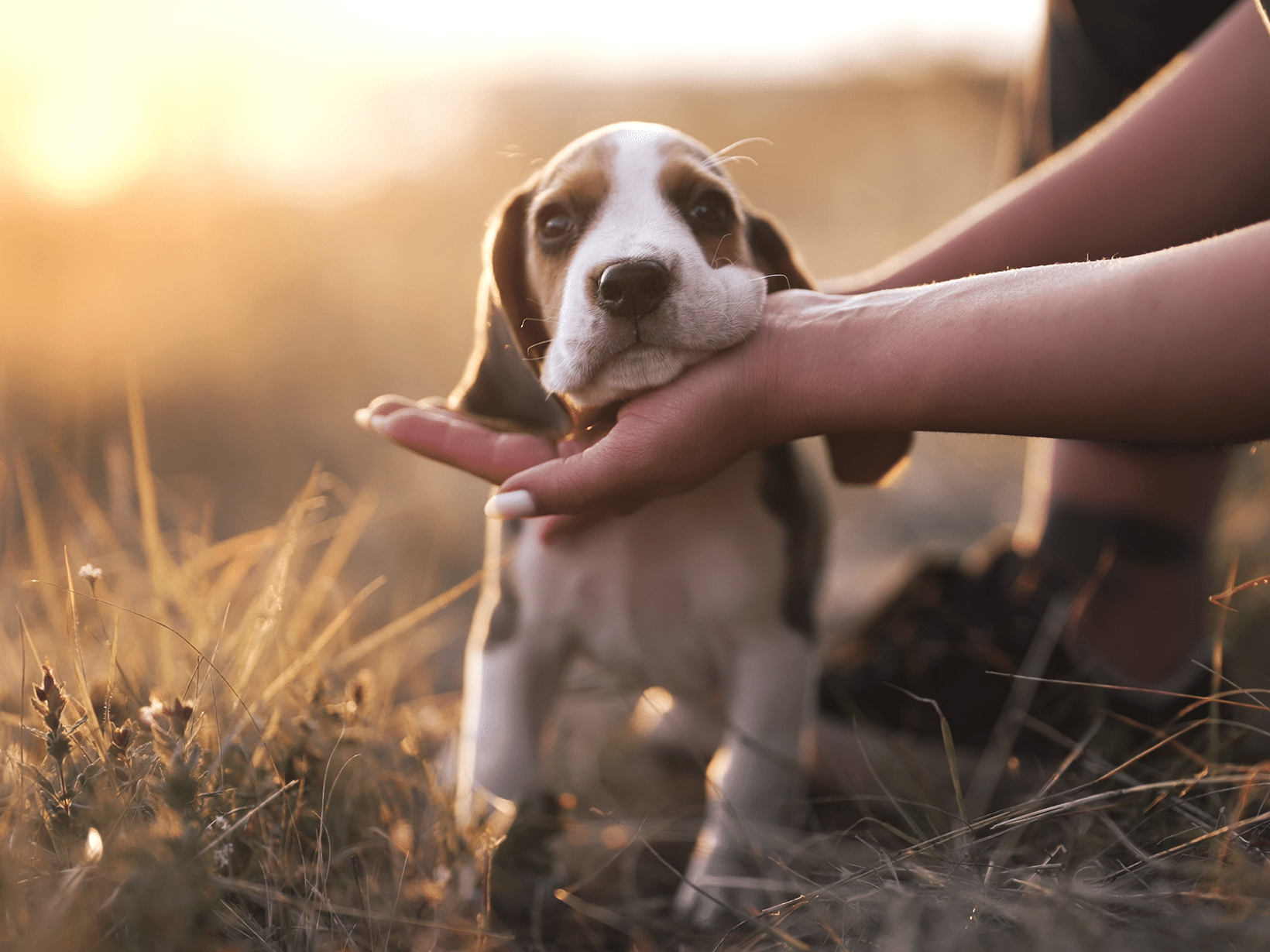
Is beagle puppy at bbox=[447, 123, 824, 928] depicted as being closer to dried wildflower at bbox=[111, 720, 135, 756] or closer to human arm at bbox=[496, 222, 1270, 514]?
human arm at bbox=[496, 222, 1270, 514]

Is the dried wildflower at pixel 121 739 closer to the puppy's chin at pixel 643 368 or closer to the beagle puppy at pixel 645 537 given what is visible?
the beagle puppy at pixel 645 537

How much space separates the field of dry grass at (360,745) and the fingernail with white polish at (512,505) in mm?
453

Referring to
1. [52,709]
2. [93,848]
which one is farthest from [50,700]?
[93,848]

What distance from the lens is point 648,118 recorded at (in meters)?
2.27

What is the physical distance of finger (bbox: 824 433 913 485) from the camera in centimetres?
221

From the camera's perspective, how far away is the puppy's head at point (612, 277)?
1.77m

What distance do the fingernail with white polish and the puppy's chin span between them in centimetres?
31

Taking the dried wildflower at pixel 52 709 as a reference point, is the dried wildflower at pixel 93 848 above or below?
below

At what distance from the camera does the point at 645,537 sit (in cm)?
228

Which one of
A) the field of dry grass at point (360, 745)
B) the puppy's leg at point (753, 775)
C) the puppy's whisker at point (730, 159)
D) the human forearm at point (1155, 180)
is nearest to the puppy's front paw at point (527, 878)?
the field of dry grass at point (360, 745)

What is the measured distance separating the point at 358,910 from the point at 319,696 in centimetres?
46

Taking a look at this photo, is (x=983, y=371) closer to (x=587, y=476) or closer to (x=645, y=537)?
(x=587, y=476)

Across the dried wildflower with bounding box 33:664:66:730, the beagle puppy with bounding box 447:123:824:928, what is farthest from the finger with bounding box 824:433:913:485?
the dried wildflower with bounding box 33:664:66:730

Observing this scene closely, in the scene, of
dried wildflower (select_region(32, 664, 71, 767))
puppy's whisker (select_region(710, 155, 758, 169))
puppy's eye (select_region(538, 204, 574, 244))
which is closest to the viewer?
dried wildflower (select_region(32, 664, 71, 767))
